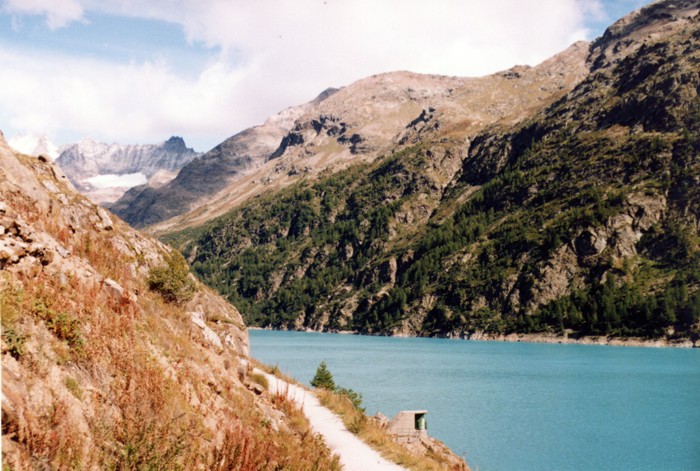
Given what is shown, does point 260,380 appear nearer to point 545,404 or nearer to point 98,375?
point 98,375

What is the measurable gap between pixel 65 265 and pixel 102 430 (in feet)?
17.4

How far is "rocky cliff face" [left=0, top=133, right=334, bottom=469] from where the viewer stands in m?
10.3

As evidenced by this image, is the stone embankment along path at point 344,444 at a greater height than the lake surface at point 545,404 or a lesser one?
greater

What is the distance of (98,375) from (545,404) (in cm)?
7179

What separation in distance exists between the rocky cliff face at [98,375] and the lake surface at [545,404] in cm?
3376

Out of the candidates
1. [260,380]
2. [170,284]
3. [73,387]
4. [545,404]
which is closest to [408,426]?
[260,380]

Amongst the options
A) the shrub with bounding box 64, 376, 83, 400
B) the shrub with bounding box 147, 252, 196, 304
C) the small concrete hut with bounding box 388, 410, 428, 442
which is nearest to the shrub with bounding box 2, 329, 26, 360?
the shrub with bounding box 64, 376, 83, 400

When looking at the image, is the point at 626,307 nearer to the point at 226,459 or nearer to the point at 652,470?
the point at 652,470

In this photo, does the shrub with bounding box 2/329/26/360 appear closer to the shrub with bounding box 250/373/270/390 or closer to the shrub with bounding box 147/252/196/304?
the shrub with bounding box 147/252/196/304

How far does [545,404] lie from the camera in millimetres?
74688

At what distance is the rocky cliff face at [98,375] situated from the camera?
33.9 ft

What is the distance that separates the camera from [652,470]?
46.1 m

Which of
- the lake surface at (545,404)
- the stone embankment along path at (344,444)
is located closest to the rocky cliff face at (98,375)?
the stone embankment along path at (344,444)

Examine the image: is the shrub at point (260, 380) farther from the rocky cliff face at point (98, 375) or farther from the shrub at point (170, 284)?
the rocky cliff face at point (98, 375)
